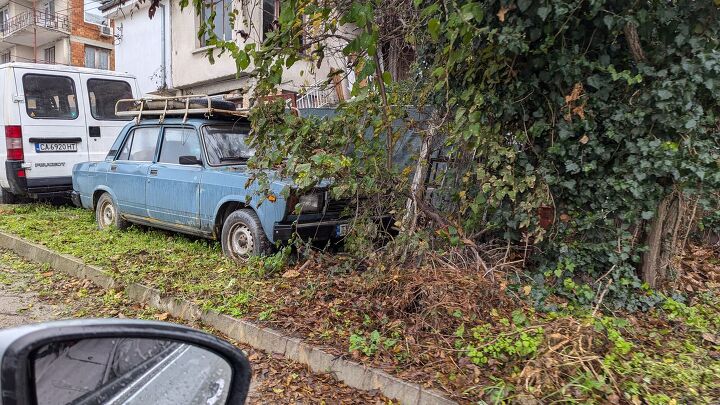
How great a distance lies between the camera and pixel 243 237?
18.3ft

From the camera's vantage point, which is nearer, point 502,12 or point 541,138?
point 502,12

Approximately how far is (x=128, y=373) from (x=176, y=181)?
5.08 meters

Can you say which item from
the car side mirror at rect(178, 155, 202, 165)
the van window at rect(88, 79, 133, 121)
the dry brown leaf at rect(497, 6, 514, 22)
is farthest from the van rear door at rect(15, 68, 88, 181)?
the dry brown leaf at rect(497, 6, 514, 22)

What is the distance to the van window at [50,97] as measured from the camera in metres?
8.36

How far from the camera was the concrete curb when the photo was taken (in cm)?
311

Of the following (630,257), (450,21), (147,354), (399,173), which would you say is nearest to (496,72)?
(450,21)

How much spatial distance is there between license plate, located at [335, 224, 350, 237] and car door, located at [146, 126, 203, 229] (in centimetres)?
174

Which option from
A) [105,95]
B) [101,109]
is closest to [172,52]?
[105,95]

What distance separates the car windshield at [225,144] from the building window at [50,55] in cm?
2940

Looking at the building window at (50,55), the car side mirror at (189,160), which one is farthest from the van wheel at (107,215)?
the building window at (50,55)

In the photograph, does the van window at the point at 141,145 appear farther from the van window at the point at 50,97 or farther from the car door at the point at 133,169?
the van window at the point at 50,97

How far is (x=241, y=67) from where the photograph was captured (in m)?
3.99

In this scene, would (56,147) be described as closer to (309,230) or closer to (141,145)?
(141,145)

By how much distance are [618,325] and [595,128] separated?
1431 millimetres
